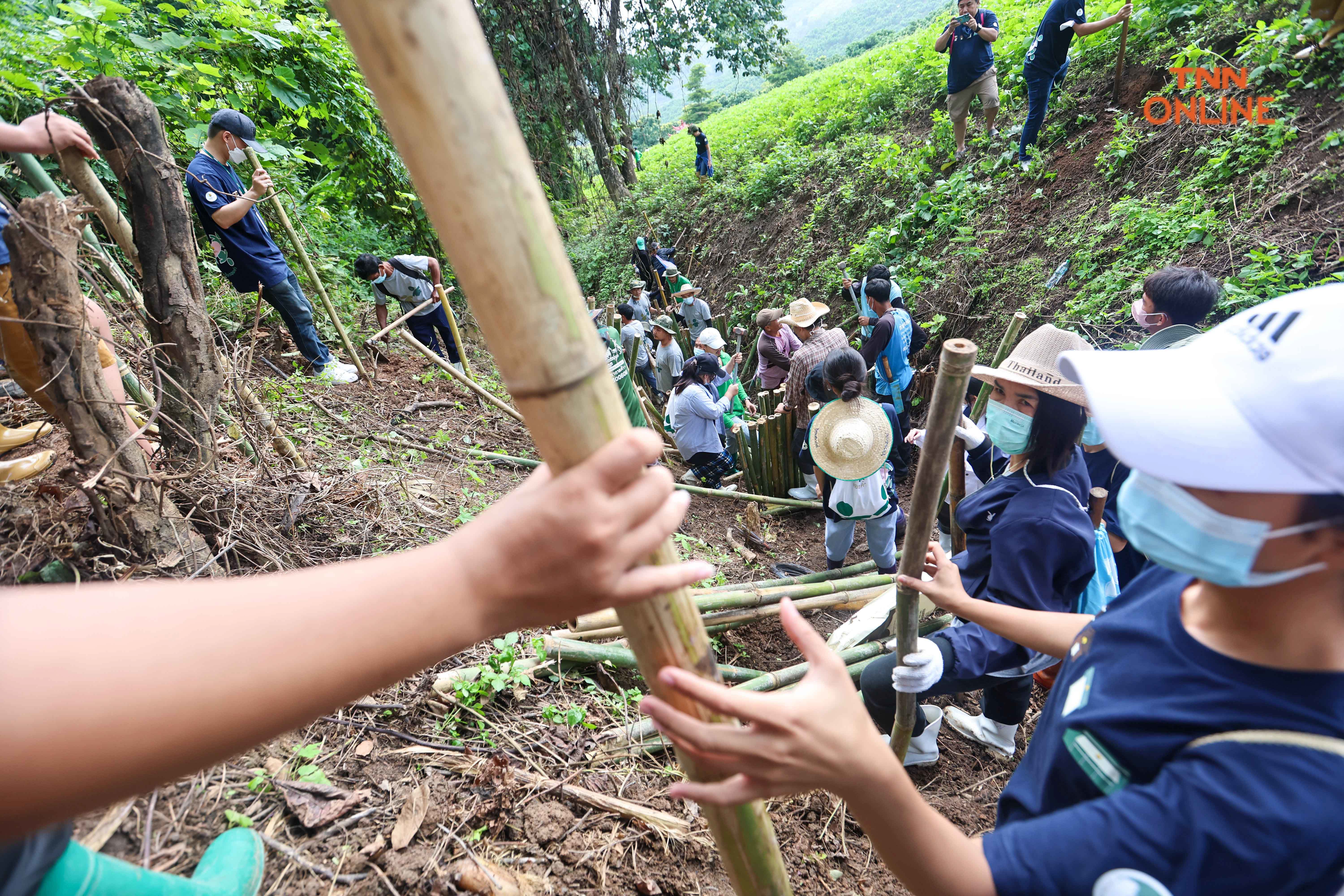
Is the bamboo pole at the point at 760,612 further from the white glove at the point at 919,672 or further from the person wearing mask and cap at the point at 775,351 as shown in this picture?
the person wearing mask and cap at the point at 775,351

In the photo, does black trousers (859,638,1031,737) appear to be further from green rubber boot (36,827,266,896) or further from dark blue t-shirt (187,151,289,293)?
dark blue t-shirt (187,151,289,293)

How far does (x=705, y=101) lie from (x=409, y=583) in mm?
44467

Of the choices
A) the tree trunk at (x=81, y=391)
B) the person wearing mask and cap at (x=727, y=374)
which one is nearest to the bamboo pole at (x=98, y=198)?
the tree trunk at (x=81, y=391)

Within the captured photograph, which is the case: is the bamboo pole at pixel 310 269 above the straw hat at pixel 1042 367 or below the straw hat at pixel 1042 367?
above

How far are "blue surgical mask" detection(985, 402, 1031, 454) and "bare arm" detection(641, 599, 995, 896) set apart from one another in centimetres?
192

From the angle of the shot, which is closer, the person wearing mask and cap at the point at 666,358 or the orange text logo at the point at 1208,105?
the orange text logo at the point at 1208,105

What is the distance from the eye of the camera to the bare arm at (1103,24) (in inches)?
279

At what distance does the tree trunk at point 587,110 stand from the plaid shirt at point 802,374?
12.2 meters

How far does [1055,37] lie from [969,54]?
1187mm

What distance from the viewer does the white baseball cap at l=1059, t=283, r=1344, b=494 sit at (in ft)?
2.82

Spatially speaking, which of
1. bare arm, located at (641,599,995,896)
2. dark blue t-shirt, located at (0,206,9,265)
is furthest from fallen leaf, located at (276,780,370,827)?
dark blue t-shirt, located at (0,206,9,265)

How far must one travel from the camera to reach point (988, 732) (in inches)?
124

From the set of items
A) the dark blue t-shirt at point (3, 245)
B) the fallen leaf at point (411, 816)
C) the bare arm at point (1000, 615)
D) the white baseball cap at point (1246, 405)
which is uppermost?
the dark blue t-shirt at point (3, 245)

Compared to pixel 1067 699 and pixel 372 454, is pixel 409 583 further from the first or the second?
pixel 372 454
